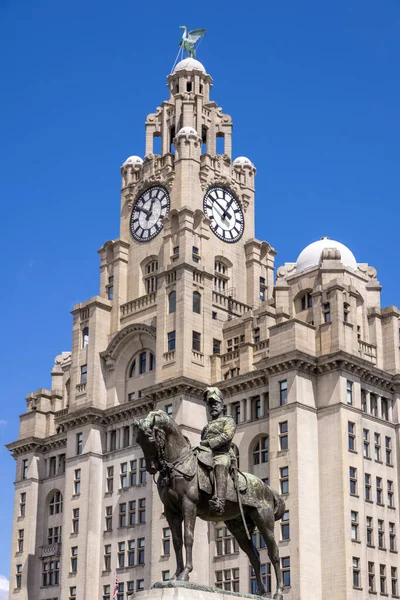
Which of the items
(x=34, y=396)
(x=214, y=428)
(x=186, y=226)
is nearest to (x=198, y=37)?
(x=186, y=226)

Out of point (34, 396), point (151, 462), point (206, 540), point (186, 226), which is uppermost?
point (186, 226)

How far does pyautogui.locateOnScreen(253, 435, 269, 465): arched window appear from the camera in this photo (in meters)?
81.4

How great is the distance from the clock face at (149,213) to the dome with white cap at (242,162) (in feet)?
28.6

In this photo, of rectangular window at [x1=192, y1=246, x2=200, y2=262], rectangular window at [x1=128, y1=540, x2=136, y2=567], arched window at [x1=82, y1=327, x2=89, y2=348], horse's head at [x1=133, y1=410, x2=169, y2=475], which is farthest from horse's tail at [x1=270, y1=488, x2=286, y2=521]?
arched window at [x1=82, y1=327, x2=89, y2=348]

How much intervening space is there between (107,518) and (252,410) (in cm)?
1741

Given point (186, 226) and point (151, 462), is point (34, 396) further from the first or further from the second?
point (151, 462)

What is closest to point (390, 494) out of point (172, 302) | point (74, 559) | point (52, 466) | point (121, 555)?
point (121, 555)

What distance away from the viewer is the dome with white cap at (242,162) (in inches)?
4025

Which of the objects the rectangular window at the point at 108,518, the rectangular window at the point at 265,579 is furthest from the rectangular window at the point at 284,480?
the rectangular window at the point at 108,518

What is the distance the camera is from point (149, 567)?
277 ft

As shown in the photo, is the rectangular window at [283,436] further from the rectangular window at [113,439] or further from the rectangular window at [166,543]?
the rectangular window at [113,439]

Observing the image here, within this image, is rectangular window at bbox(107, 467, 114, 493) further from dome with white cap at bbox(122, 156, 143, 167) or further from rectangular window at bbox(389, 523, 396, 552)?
dome with white cap at bbox(122, 156, 143, 167)

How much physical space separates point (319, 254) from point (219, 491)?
6022 centimetres

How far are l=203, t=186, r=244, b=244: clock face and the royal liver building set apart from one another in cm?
16
